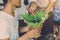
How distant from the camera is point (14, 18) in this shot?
927 millimetres

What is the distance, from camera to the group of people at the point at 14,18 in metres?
0.90

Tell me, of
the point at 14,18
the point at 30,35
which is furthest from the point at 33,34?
the point at 14,18

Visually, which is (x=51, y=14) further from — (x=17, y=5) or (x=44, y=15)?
(x=17, y=5)

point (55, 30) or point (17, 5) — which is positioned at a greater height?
point (17, 5)

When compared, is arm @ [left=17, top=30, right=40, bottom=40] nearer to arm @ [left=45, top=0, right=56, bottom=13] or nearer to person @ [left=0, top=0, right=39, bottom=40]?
person @ [left=0, top=0, right=39, bottom=40]

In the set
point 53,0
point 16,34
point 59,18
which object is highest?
point 53,0

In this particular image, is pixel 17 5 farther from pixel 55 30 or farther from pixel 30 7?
pixel 55 30

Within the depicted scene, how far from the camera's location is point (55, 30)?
0.90 m

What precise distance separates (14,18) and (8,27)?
7cm

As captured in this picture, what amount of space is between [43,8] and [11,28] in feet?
0.75

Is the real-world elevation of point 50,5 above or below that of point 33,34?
above

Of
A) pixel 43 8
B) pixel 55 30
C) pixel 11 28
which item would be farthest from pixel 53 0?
pixel 11 28

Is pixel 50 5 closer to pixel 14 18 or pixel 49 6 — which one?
pixel 49 6

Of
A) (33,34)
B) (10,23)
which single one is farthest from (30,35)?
(10,23)
